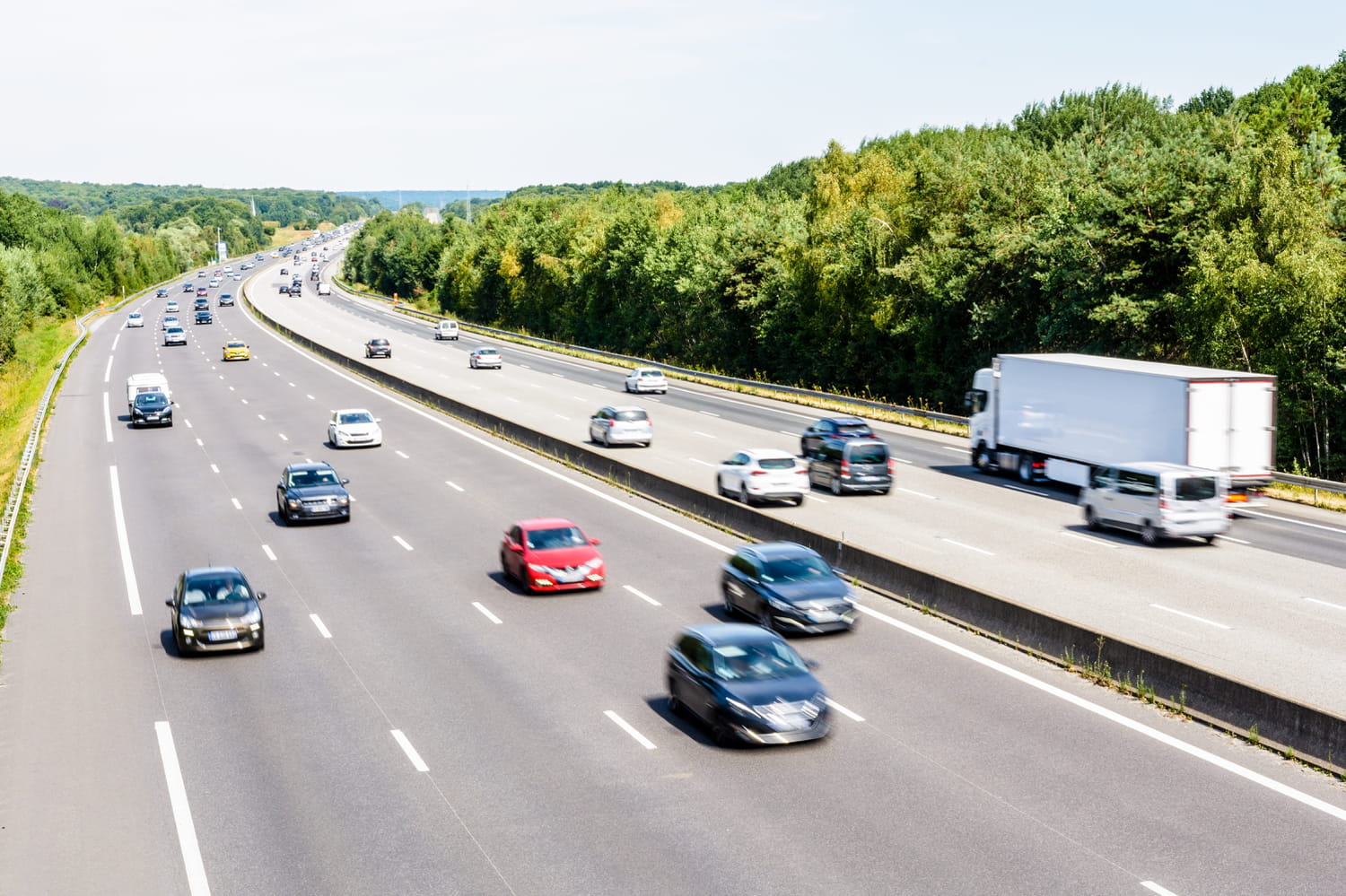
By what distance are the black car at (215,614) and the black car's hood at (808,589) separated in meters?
9.22

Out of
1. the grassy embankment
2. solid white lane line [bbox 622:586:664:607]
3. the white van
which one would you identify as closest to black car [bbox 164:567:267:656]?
the grassy embankment

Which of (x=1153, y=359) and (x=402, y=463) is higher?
(x=1153, y=359)

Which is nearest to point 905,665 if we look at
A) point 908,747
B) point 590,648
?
point 908,747

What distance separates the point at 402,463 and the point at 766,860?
113ft

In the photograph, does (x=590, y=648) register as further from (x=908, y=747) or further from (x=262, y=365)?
(x=262, y=365)

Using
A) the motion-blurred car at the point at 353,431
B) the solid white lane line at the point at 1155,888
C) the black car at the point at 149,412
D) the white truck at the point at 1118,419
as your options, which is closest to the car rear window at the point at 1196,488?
the white truck at the point at 1118,419

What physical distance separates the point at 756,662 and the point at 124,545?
2139 cm

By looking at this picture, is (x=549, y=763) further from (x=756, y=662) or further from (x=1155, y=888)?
(x=1155, y=888)

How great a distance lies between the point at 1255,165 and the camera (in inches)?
1960

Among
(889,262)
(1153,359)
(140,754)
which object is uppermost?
(889,262)

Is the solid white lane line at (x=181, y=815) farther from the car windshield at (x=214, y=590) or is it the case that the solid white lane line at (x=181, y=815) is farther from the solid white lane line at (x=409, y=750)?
the car windshield at (x=214, y=590)

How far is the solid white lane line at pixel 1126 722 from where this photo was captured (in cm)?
1488

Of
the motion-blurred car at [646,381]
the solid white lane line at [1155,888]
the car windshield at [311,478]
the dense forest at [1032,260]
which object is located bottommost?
the solid white lane line at [1155,888]

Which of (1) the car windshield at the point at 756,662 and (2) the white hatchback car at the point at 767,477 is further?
(2) the white hatchback car at the point at 767,477
